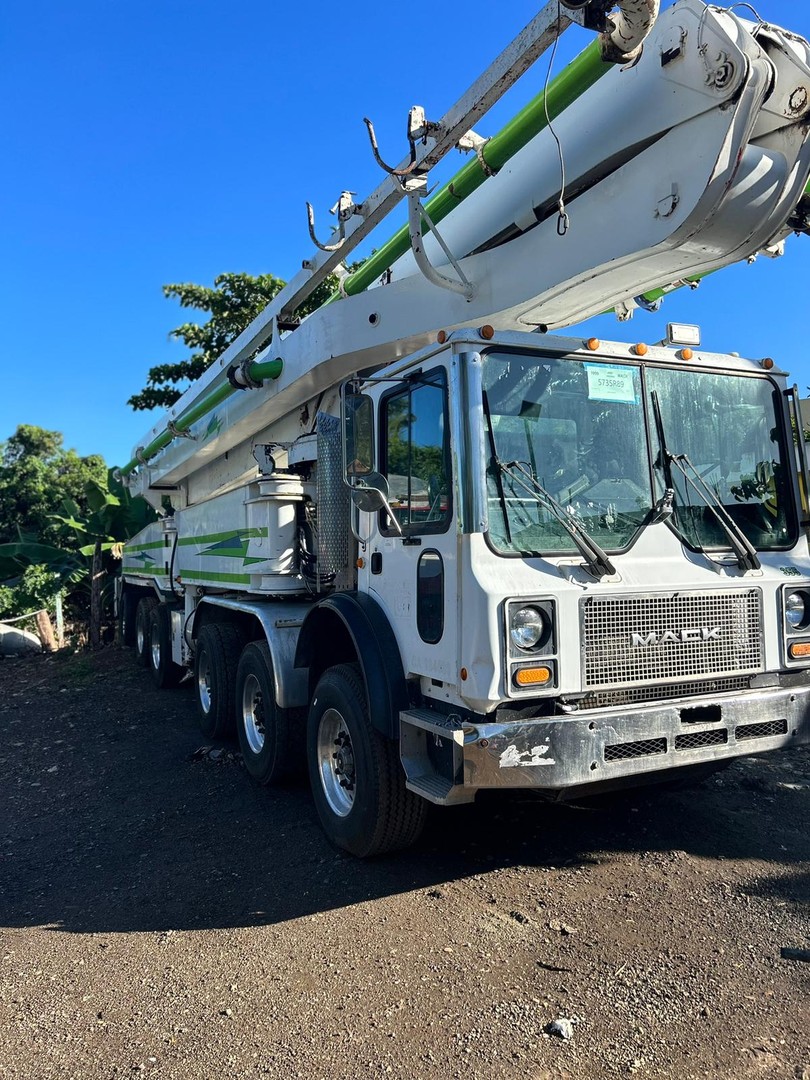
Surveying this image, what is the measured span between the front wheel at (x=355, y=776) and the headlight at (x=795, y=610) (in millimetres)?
2139

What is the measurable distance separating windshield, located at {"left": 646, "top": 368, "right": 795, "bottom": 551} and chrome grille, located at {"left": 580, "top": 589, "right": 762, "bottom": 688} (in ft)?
1.14

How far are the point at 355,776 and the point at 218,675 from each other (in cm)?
292

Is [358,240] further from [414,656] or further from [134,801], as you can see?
[134,801]

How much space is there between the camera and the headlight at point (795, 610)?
13.2ft

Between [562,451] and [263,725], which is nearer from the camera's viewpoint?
[562,451]

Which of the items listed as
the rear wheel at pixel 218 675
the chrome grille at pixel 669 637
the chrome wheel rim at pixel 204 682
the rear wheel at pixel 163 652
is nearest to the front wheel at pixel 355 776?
the chrome grille at pixel 669 637

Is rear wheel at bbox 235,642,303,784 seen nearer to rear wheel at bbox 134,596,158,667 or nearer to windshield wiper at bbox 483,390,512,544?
windshield wiper at bbox 483,390,512,544

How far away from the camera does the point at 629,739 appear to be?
11.4 ft

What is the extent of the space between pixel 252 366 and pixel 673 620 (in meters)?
A: 3.98

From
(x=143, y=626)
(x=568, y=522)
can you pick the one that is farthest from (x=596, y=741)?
(x=143, y=626)

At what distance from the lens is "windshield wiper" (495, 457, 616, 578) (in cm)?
358

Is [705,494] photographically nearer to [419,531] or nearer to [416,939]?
[419,531]

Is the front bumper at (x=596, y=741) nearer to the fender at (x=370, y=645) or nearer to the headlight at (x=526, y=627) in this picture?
the fender at (x=370, y=645)

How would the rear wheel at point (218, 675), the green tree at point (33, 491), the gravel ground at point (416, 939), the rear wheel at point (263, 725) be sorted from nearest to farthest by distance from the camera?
the gravel ground at point (416, 939), the rear wheel at point (263, 725), the rear wheel at point (218, 675), the green tree at point (33, 491)
